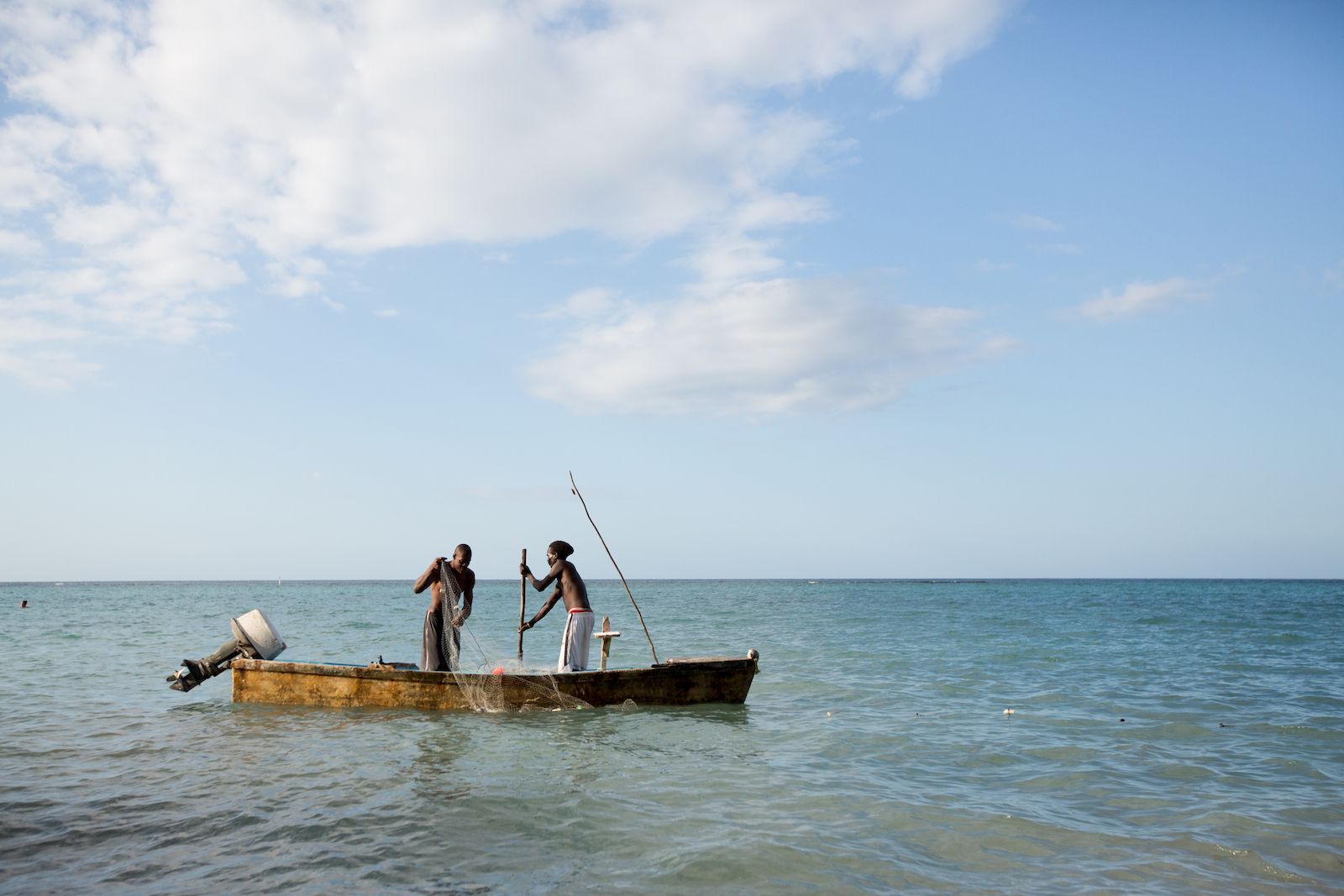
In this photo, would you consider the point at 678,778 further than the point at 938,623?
No

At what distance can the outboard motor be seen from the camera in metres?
11.9

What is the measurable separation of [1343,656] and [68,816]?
23.9 m

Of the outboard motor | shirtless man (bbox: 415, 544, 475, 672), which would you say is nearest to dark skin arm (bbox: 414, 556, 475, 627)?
shirtless man (bbox: 415, 544, 475, 672)

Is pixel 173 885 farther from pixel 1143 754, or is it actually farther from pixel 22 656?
pixel 22 656

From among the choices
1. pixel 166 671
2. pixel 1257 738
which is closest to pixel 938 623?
pixel 1257 738

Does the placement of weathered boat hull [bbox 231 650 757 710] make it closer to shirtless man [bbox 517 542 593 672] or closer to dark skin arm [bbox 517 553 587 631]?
shirtless man [bbox 517 542 593 672]

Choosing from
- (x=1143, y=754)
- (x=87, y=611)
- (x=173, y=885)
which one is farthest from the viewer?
(x=87, y=611)

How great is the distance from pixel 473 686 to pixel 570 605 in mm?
1685

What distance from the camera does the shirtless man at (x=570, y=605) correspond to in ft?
38.3

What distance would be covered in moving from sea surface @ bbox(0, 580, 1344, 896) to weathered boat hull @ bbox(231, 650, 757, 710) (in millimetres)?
223

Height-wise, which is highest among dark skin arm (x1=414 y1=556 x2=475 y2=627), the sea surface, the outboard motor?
dark skin arm (x1=414 y1=556 x2=475 y2=627)

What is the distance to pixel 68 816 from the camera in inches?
264

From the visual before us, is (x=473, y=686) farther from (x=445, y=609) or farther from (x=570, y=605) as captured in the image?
(x=570, y=605)

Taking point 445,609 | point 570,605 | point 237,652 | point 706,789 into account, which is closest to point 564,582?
point 570,605
